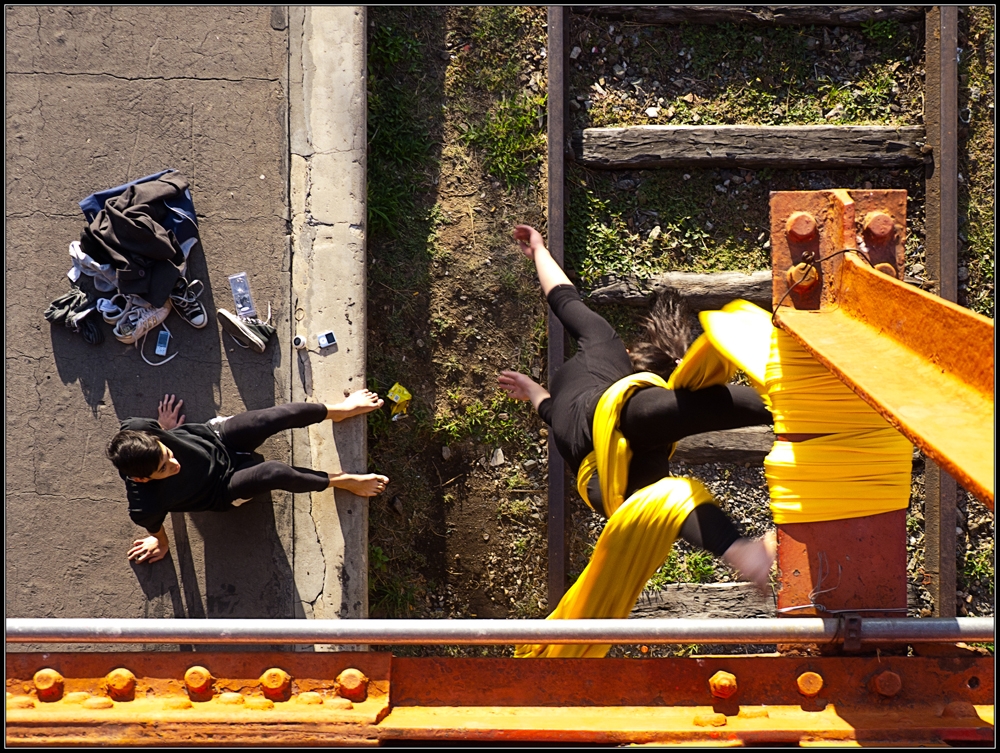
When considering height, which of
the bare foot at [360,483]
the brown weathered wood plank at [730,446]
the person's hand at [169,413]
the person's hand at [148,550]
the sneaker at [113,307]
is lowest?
the person's hand at [148,550]

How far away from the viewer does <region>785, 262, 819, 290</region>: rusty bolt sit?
2639mm

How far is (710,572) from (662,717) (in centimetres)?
263

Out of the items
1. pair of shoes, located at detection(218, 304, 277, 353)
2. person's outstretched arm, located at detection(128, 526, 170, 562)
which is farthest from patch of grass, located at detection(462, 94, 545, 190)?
person's outstretched arm, located at detection(128, 526, 170, 562)

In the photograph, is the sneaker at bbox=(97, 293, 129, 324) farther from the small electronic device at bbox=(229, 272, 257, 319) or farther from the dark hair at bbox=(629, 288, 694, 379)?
the dark hair at bbox=(629, 288, 694, 379)

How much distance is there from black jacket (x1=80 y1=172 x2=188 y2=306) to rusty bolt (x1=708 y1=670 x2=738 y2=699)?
3795 mm

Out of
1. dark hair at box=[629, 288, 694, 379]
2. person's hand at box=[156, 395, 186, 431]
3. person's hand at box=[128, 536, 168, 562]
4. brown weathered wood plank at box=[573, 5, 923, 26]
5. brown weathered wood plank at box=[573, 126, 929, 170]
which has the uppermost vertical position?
brown weathered wood plank at box=[573, 5, 923, 26]

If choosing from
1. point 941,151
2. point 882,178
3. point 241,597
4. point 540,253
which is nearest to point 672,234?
point 540,253

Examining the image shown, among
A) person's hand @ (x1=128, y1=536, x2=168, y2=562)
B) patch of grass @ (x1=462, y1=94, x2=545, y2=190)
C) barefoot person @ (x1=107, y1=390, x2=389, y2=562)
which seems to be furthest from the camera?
patch of grass @ (x1=462, y1=94, x2=545, y2=190)

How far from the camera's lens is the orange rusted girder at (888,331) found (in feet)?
5.93

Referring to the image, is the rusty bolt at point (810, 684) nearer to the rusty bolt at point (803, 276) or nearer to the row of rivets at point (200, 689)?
the rusty bolt at point (803, 276)

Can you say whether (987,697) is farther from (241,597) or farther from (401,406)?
(241,597)

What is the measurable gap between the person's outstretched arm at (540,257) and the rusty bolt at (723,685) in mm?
2524

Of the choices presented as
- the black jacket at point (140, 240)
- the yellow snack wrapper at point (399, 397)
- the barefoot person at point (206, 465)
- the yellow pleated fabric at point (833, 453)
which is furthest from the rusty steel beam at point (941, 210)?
the black jacket at point (140, 240)

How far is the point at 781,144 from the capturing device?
4.84 m
